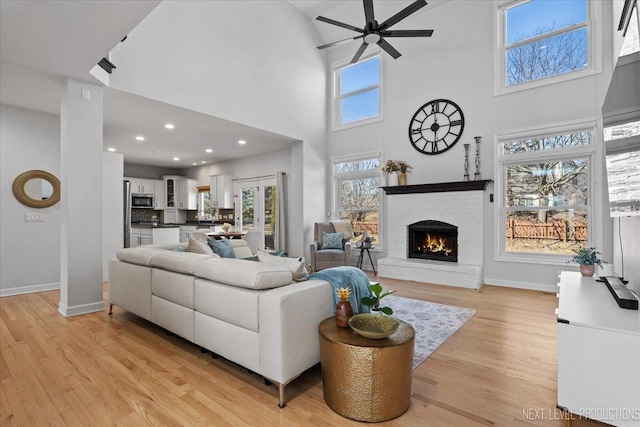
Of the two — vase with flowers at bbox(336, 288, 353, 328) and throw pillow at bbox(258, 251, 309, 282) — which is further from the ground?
throw pillow at bbox(258, 251, 309, 282)

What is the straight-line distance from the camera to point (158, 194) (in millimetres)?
9273

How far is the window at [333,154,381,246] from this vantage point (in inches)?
258

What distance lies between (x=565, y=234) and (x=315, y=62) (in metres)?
5.73

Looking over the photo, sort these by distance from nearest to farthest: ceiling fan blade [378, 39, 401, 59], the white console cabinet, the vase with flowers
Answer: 1. the white console cabinet
2. the vase with flowers
3. ceiling fan blade [378, 39, 401, 59]

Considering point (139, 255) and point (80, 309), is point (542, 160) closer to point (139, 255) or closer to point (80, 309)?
point (139, 255)

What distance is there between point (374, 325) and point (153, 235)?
19.2 feet

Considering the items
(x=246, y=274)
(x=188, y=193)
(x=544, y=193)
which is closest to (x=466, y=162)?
(x=544, y=193)

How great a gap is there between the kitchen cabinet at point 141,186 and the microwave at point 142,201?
116 millimetres

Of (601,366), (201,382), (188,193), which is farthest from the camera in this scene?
(188,193)

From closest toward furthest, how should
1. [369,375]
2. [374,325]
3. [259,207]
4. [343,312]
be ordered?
[369,375], [374,325], [343,312], [259,207]

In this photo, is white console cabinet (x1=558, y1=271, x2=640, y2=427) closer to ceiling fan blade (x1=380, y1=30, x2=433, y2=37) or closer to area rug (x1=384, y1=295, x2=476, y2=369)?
area rug (x1=384, y1=295, x2=476, y2=369)

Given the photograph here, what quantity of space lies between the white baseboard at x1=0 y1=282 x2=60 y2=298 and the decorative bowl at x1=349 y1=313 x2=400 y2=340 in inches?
199

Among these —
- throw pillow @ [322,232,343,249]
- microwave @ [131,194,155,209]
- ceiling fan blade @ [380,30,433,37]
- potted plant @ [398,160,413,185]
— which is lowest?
throw pillow @ [322,232,343,249]

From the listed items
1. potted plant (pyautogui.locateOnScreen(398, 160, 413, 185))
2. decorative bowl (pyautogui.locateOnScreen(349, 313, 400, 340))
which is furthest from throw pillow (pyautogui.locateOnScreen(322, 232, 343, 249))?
decorative bowl (pyautogui.locateOnScreen(349, 313, 400, 340))
